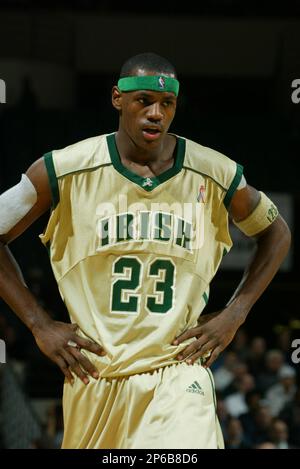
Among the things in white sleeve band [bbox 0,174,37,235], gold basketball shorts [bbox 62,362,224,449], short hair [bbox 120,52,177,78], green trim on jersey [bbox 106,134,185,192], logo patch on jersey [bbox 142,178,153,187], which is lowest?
gold basketball shorts [bbox 62,362,224,449]

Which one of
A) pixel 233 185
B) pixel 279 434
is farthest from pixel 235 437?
pixel 233 185

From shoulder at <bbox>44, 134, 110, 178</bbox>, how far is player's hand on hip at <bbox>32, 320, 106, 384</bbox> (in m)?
0.79

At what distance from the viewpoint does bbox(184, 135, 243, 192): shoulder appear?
5465 millimetres

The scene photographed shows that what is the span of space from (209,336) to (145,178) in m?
0.88

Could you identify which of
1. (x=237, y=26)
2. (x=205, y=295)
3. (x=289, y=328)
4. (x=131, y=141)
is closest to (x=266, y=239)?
(x=205, y=295)

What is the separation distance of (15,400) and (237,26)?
8716mm

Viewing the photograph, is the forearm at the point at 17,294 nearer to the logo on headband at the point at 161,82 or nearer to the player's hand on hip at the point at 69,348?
the player's hand on hip at the point at 69,348

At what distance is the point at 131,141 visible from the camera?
5.41 meters

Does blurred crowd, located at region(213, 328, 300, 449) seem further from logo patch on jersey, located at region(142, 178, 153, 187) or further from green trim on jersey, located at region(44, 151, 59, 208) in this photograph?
green trim on jersey, located at region(44, 151, 59, 208)

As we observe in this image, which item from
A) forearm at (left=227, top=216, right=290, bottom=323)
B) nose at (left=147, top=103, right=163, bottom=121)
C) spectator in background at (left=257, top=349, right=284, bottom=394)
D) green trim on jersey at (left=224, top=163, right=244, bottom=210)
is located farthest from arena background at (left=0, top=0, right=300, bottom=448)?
nose at (left=147, top=103, right=163, bottom=121)

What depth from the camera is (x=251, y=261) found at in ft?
18.9

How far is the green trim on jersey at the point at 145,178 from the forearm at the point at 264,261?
2.22 feet

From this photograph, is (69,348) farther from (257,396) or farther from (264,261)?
(257,396)
